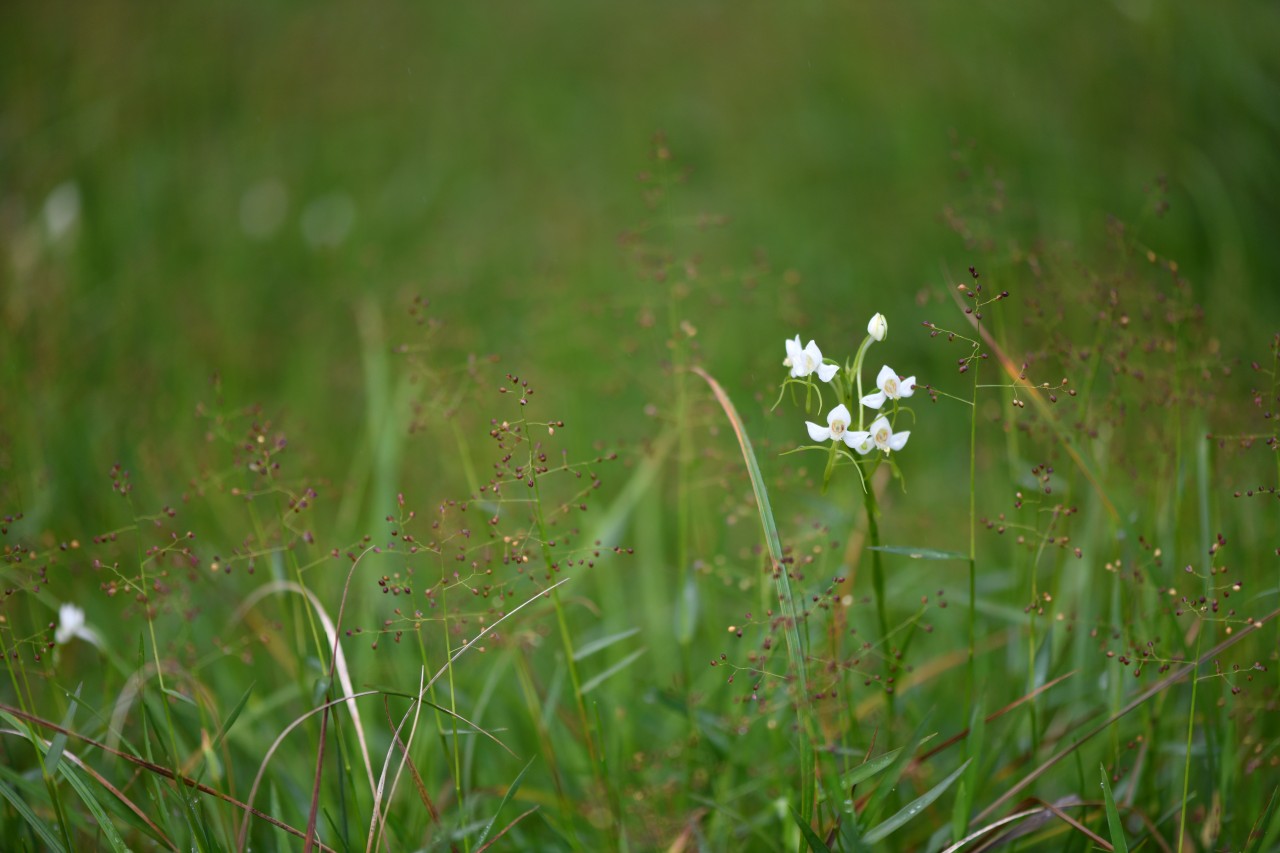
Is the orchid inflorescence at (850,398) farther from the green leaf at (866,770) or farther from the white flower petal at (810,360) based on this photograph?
the green leaf at (866,770)

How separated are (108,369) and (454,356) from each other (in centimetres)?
105

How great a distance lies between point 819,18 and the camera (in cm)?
434

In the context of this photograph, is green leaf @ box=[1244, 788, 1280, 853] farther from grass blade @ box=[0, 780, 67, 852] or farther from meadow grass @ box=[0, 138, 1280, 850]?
grass blade @ box=[0, 780, 67, 852]

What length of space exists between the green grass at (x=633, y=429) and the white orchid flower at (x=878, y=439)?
0.14ft

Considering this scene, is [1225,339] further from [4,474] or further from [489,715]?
[4,474]

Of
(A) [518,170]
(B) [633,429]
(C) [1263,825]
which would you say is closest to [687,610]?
(C) [1263,825]

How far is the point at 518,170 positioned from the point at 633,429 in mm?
1547

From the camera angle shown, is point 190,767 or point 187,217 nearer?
point 190,767

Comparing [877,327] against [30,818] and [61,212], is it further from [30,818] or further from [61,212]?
[61,212]

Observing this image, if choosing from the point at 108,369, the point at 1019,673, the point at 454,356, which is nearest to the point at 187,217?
the point at 108,369

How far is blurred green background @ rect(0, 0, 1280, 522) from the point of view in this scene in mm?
2996

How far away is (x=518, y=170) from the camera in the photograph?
13.7ft

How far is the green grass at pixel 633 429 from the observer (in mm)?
1466

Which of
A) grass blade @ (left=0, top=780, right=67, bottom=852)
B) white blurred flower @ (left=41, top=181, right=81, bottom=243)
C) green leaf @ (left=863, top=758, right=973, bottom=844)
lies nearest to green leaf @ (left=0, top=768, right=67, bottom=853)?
grass blade @ (left=0, top=780, right=67, bottom=852)
